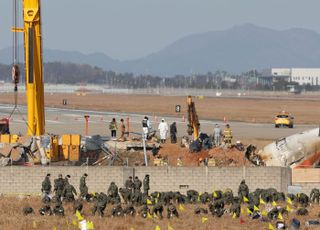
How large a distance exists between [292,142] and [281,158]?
1086mm

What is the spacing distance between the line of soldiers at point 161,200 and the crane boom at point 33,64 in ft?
26.4

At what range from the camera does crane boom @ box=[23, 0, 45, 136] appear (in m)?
46.9

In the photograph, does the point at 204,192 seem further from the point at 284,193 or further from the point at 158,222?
the point at 158,222

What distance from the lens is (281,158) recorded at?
47531mm

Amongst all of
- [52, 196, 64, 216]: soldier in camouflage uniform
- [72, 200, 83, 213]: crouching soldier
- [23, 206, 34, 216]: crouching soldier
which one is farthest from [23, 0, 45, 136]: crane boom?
[52, 196, 64, 216]: soldier in camouflage uniform

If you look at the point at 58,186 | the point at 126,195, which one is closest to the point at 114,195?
the point at 126,195

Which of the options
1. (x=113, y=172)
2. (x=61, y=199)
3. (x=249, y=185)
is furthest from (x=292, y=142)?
(x=61, y=199)

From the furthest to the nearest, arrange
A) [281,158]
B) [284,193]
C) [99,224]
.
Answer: [281,158]
[284,193]
[99,224]

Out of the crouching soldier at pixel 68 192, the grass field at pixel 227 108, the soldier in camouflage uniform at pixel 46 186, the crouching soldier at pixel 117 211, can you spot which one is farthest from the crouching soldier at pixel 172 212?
the grass field at pixel 227 108

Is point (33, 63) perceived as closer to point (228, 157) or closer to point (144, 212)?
point (228, 157)

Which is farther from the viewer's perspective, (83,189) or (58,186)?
(83,189)

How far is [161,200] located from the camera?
38594 mm

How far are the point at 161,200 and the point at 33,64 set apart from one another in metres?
12.3

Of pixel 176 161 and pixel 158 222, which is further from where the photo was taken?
pixel 176 161
